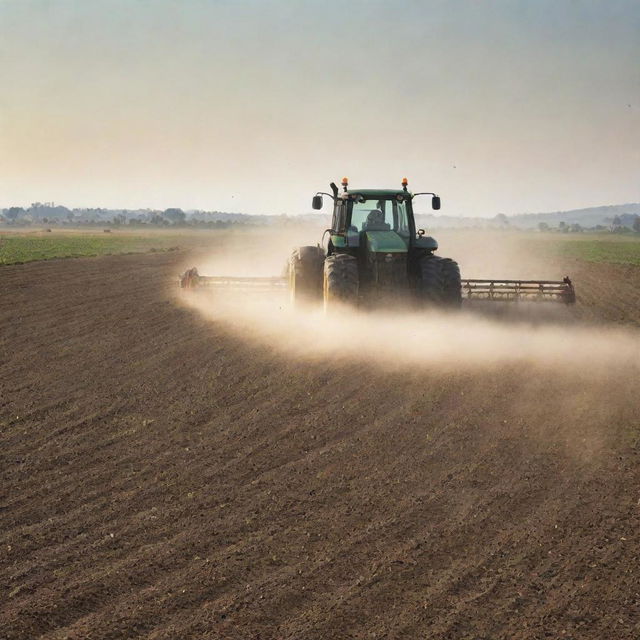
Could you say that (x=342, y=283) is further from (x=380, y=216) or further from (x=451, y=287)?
(x=451, y=287)

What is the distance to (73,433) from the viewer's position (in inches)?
270

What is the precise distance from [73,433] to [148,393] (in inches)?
63.8

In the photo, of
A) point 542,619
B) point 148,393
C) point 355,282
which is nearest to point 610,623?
point 542,619

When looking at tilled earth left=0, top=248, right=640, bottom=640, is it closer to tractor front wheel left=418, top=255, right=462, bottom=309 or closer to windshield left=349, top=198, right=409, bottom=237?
tractor front wheel left=418, top=255, right=462, bottom=309

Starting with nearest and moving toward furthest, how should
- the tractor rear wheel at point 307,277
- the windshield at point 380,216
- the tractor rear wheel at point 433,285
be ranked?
the tractor rear wheel at point 433,285 → the windshield at point 380,216 → the tractor rear wheel at point 307,277

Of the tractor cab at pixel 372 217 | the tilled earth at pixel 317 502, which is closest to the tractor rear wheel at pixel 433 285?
the tractor cab at pixel 372 217

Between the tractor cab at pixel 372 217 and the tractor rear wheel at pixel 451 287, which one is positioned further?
the tractor cab at pixel 372 217

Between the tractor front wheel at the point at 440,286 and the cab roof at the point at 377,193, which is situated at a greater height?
the cab roof at the point at 377,193

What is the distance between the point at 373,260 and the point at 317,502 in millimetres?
7718

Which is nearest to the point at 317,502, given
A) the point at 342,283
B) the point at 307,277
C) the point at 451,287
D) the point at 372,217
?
the point at 342,283

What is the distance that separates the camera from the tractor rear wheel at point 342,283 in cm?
1209

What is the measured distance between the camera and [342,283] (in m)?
12.1

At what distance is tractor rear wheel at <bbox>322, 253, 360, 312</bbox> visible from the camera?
39.7ft

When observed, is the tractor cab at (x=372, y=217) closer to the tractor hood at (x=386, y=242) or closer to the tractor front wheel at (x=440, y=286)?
the tractor hood at (x=386, y=242)
